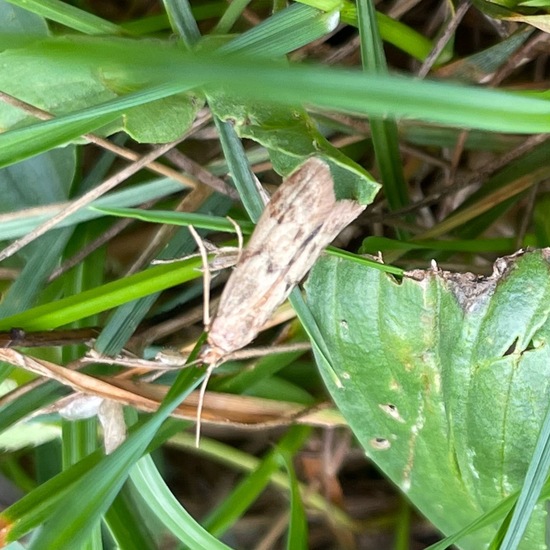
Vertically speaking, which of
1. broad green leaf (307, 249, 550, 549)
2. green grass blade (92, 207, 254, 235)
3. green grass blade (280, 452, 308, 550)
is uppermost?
green grass blade (92, 207, 254, 235)

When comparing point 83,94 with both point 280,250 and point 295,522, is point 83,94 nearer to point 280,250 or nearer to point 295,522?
point 280,250

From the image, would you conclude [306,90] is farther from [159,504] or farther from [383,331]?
[159,504]

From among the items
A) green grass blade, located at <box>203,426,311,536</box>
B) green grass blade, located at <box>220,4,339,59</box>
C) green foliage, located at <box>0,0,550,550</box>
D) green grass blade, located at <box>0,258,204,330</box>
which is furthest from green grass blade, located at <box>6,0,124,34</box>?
green grass blade, located at <box>203,426,311,536</box>

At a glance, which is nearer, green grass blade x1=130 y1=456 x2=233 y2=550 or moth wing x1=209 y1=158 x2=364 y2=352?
moth wing x1=209 y1=158 x2=364 y2=352

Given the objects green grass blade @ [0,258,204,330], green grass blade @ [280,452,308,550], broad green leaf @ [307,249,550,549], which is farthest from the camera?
green grass blade @ [280,452,308,550]

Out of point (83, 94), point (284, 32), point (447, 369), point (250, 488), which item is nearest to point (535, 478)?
point (447, 369)

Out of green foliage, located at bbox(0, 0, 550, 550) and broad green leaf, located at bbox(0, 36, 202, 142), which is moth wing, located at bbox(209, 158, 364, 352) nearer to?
green foliage, located at bbox(0, 0, 550, 550)

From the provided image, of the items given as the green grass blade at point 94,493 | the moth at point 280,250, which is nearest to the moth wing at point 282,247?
the moth at point 280,250
